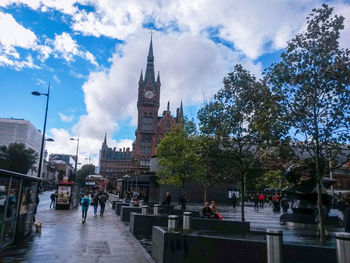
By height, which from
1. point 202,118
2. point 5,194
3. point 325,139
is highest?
point 202,118

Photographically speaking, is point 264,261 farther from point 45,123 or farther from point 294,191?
point 45,123

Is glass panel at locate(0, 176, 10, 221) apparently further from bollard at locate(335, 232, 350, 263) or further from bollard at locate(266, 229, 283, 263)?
bollard at locate(335, 232, 350, 263)

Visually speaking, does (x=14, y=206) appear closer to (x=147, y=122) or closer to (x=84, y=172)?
(x=147, y=122)

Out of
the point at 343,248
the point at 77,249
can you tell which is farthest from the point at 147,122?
the point at 343,248

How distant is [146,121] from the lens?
99812 mm

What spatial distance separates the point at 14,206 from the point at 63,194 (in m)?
18.2

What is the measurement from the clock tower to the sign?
66561 millimetres

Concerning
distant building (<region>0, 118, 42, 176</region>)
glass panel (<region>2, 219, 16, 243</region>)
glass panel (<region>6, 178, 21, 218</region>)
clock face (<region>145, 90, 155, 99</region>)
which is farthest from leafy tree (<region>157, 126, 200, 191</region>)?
distant building (<region>0, 118, 42, 176</region>)

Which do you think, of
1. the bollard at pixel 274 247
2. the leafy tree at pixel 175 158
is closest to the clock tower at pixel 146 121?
the leafy tree at pixel 175 158

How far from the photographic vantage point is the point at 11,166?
5594cm

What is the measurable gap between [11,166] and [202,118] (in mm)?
51376

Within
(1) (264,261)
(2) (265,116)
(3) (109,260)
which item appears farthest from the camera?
(2) (265,116)

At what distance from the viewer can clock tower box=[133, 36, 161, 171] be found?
96.9 meters

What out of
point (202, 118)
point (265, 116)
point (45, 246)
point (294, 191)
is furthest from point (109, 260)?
point (294, 191)
